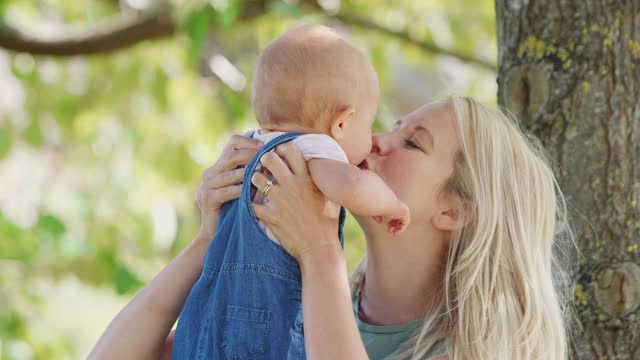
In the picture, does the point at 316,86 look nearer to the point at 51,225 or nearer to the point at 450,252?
the point at 450,252

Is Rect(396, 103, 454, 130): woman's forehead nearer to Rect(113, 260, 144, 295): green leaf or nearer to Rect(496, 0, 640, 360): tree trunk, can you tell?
Rect(496, 0, 640, 360): tree trunk

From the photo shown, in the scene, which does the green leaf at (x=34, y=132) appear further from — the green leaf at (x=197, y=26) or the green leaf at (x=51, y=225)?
the green leaf at (x=197, y=26)

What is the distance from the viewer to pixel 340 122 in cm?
188

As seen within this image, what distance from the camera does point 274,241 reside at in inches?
72.6

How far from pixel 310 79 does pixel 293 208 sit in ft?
0.83

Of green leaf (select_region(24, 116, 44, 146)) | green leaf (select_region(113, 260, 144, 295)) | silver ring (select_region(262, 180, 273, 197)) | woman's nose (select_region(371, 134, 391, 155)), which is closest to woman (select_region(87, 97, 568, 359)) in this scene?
woman's nose (select_region(371, 134, 391, 155))

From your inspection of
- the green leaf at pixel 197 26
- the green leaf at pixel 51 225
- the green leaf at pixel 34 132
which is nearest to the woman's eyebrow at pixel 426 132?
the green leaf at pixel 197 26

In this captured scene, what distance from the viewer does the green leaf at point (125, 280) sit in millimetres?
4051

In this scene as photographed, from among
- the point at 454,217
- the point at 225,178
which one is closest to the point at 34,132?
the point at 225,178

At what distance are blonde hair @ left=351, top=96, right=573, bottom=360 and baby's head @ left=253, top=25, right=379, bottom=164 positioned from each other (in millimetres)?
Answer: 328

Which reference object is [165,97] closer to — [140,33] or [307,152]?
[140,33]

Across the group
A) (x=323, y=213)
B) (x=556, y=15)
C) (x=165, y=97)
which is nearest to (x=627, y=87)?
(x=556, y=15)

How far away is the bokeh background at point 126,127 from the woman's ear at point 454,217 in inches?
73.0

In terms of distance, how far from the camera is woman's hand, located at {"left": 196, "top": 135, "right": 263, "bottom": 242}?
1.96 meters
